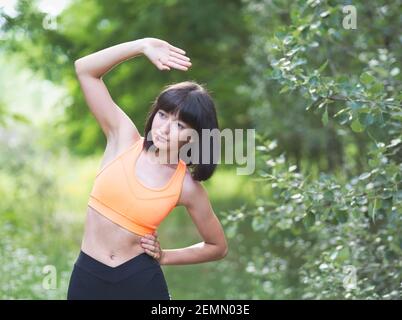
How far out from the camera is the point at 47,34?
8.12 m

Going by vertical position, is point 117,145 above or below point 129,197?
above

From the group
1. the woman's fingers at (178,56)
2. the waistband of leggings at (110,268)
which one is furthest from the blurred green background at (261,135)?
the waistband of leggings at (110,268)

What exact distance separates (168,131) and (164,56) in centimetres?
28

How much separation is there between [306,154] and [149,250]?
651cm

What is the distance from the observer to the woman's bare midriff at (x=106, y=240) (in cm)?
299

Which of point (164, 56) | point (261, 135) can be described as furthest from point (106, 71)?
point (261, 135)

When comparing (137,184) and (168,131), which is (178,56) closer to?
(168,131)

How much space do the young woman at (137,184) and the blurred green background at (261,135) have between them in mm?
807

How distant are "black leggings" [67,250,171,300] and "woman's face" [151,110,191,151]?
437mm

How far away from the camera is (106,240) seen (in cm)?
300

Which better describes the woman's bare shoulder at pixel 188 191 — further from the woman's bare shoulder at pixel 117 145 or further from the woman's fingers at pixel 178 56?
the woman's fingers at pixel 178 56

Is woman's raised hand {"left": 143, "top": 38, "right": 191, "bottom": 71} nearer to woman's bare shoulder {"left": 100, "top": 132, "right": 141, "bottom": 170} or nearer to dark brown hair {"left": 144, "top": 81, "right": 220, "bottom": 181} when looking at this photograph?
dark brown hair {"left": 144, "top": 81, "right": 220, "bottom": 181}

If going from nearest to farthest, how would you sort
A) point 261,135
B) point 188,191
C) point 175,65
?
point 175,65
point 188,191
point 261,135

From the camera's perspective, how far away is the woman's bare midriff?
9.82 ft
